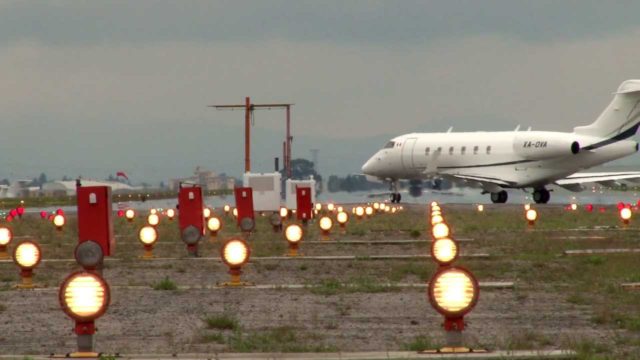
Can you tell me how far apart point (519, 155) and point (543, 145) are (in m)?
2.01

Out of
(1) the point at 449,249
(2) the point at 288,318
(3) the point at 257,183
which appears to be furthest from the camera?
(3) the point at 257,183

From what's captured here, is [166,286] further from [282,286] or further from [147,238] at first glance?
[147,238]

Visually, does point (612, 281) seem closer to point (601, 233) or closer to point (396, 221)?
point (601, 233)

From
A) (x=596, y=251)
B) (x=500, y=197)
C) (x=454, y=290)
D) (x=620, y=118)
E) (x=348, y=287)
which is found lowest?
(x=348, y=287)

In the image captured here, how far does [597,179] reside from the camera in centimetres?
7281

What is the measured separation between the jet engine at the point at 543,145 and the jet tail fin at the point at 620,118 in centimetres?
175

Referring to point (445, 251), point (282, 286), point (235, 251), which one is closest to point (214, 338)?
point (445, 251)

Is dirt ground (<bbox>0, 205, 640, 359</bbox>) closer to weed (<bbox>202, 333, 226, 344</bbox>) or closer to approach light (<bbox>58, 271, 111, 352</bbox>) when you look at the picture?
weed (<bbox>202, 333, 226, 344</bbox>)

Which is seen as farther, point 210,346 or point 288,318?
point 288,318

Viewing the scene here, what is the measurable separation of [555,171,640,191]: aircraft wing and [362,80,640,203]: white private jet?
6 centimetres

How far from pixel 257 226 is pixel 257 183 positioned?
15.5 metres

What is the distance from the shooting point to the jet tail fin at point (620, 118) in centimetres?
6925

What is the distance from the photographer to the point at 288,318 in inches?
640

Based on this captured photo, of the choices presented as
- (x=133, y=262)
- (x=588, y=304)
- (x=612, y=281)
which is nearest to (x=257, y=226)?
(x=133, y=262)
